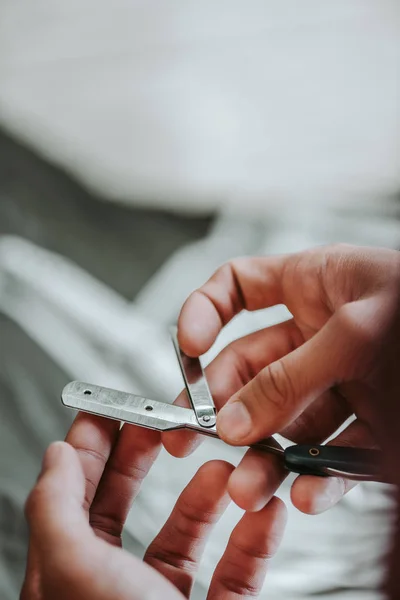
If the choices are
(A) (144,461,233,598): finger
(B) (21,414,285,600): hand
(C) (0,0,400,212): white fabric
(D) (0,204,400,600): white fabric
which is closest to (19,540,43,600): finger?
(B) (21,414,285,600): hand

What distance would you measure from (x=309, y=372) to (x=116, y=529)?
24cm

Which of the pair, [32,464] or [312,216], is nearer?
[32,464]

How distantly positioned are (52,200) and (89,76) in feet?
1.23

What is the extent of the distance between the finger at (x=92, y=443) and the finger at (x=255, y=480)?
0.13 m

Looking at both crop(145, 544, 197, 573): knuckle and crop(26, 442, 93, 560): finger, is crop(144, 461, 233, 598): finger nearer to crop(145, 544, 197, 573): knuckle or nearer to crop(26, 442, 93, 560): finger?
crop(145, 544, 197, 573): knuckle

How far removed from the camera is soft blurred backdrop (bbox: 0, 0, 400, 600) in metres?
0.76

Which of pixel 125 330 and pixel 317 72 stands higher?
pixel 317 72

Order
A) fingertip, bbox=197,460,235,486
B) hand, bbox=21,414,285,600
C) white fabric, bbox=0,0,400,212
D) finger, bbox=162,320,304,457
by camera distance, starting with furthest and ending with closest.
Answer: white fabric, bbox=0,0,400,212 → finger, bbox=162,320,304,457 → fingertip, bbox=197,460,235,486 → hand, bbox=21,414,285,600

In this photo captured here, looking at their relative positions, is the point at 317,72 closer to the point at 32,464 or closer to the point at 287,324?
the point at 287,324

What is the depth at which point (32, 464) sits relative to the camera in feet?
2.60

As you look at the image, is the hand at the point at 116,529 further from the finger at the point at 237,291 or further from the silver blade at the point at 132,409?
the finger at the point at 237,291

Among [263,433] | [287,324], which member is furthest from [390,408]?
[287,324]

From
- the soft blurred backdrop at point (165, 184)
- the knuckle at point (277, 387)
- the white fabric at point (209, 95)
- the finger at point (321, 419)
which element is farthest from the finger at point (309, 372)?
the white fabric at point (209, 95)

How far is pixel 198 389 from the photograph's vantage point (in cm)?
64
